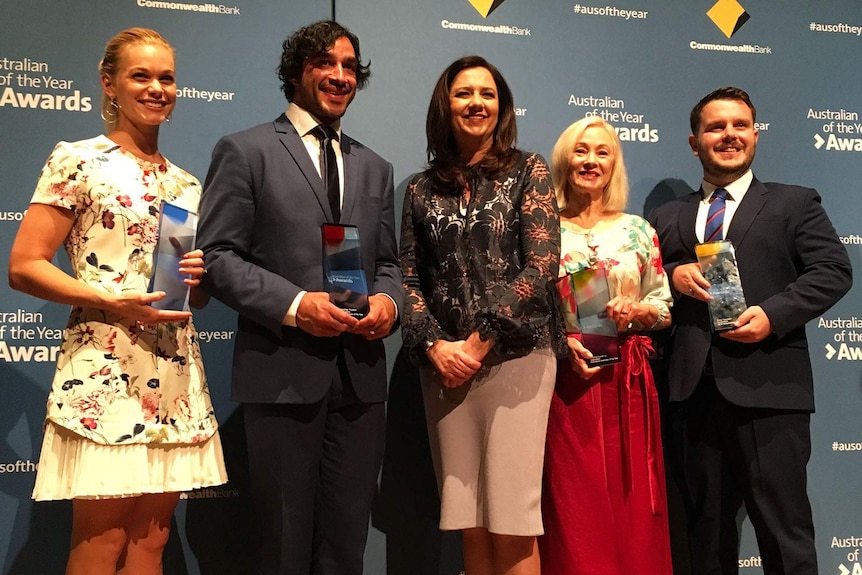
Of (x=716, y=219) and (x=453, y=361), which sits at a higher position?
(x=716, y=219)

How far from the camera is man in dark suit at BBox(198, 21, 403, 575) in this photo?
87.6 inches

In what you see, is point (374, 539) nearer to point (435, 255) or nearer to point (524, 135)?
point (435, 255)

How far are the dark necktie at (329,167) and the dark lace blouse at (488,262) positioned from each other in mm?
312

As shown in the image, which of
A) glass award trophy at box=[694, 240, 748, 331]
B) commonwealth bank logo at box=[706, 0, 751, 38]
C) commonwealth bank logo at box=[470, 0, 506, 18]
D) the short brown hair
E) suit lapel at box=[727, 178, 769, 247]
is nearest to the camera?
glass award trophy at box=[694, 240, 748, 331]

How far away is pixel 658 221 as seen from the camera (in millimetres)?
3117

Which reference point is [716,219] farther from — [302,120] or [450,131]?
[302,120]

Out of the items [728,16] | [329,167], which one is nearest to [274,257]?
[329,167]

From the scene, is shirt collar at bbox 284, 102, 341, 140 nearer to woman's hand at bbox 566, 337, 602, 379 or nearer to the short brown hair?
woman's hand at bbox 566, 337, 602, 379

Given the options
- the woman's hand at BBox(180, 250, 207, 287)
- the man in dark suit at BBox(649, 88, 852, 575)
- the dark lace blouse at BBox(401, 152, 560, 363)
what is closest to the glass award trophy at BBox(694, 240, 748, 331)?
the man in dark suit at BBox(649, 88, 852, 575)

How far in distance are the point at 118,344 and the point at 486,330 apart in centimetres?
102

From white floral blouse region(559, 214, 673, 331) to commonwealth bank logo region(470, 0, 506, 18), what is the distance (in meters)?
1.05

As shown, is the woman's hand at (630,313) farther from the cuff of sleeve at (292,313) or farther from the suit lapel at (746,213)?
the cuff of sleeve at (292,313)

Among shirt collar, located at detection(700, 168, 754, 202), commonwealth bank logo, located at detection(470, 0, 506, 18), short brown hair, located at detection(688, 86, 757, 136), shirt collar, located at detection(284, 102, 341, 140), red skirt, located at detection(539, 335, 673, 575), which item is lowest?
red skirt, located at detection(539, 335, 673, 575)

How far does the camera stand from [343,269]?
221cm
